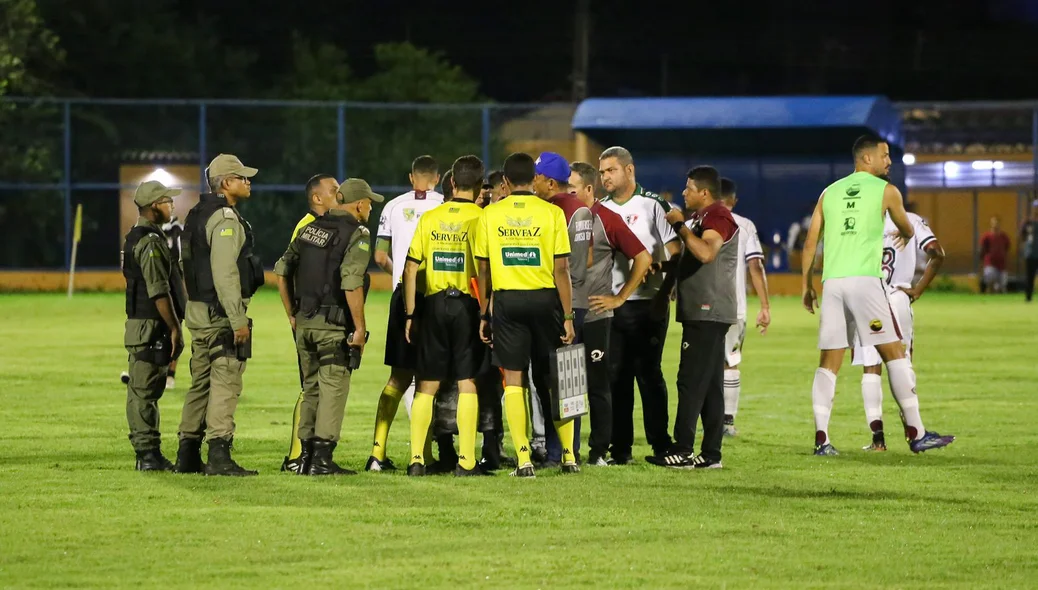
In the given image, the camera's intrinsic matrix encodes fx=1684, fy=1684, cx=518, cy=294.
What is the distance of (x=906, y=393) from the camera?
11758mm

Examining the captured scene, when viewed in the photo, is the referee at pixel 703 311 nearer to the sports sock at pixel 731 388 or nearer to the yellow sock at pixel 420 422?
the yellow sock at pixel 420 422

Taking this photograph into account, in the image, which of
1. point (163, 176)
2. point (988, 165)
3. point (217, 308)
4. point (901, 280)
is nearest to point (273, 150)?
point (163, 176)

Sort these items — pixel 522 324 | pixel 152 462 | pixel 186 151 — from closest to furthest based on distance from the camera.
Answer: pixel 522 324
pixel 152 462
pixel 186 151

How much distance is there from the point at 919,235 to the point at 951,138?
33095 mm

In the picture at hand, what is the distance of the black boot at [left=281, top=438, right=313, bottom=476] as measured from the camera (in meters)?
10.7

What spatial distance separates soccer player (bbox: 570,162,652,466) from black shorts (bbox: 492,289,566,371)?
546 mm

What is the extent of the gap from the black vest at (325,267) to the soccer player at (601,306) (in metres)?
1.57

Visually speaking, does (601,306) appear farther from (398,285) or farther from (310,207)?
(310,207)

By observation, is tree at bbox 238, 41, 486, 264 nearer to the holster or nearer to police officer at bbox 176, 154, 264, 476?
the holster

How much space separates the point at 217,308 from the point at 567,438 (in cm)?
235

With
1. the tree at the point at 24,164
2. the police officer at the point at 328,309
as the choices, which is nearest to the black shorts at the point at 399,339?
the police officer at the point at 328,309

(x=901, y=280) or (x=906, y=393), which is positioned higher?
(x=901, y=280)

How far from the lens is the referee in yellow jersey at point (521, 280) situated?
10.2 metres

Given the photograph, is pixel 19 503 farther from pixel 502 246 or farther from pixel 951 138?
pixel 951 138
